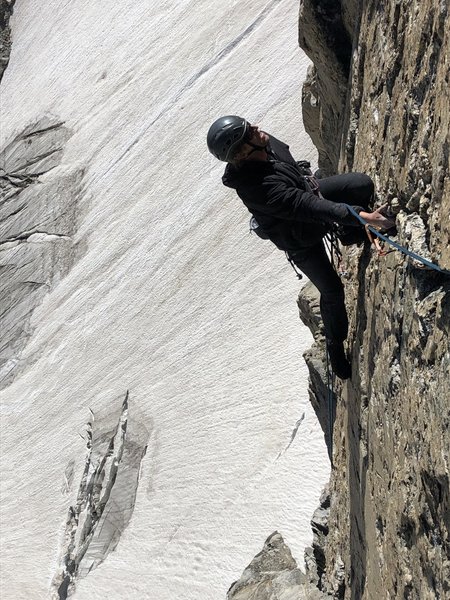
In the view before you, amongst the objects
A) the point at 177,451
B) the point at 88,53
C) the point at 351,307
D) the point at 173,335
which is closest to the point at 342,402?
the point at 351,307

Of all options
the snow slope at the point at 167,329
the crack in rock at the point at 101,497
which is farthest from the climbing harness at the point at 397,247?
the crack in rock at the point at 101,497

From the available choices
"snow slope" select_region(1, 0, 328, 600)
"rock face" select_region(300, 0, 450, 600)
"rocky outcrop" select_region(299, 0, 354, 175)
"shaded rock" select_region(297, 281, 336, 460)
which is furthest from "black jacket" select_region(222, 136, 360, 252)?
"snow slope" select_region(1, 0, 328, 600)

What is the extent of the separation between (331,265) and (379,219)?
1322 mm

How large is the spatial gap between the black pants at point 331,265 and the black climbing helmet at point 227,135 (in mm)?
786

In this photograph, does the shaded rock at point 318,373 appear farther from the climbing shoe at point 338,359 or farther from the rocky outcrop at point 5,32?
the rocky outcrop at point 5,32

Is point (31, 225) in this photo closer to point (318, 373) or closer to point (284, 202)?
point (318, 373)

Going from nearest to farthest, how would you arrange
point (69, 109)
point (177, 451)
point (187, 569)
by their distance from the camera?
1. point (187, 569)
2. point (177, 451)
3. point (69, 109)

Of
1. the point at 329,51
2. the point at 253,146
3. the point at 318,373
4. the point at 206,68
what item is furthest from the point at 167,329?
the point at 253,146

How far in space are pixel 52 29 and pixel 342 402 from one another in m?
28.5

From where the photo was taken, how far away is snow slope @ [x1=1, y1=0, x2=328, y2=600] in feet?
53.2

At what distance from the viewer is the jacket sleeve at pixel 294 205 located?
18.7 ft

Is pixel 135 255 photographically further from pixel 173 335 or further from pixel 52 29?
pixel 52 29

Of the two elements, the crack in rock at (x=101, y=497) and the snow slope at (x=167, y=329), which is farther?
the crack in rock at (x=101, y=497)

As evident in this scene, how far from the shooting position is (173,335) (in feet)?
68.6
